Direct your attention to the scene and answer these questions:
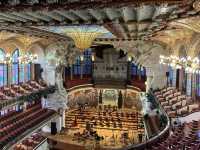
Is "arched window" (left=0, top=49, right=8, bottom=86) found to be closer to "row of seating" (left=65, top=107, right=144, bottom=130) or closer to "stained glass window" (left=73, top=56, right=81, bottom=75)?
"row of seating" (left=65, top=107, right=144, bottom=130)

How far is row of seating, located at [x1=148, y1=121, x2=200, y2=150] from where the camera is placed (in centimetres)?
1104

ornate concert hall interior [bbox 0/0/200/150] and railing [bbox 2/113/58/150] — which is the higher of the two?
ornate concert hall interior [bbox 0/0/200/150]

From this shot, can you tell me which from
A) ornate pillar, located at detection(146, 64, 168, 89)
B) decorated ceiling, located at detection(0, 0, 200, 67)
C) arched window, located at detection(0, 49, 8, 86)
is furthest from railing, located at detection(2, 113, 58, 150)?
ornate pillar, located at detection(146, 64, 168, 89)

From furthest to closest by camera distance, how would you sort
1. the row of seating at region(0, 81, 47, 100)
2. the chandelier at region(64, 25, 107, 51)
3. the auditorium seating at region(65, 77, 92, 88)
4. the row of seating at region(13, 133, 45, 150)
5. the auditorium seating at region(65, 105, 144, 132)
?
1. the auditorium seating at region(65, 77, 92, 88)
2. the auditorium seating at region(65, 105, 144, 132)
3. the row of seating at region(13, 133, 45, 150)
4. the row of seating at region(0, 81, 47, 100)
5. the chandelier at region(64, 25, 107, 51)

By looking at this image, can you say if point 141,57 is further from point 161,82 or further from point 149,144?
point 149,144

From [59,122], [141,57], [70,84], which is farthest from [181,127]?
[70,84]

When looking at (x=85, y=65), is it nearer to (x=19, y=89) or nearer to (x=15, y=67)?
(x=15, y=67)

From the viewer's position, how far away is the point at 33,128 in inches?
865

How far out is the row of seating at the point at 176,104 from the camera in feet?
58.2

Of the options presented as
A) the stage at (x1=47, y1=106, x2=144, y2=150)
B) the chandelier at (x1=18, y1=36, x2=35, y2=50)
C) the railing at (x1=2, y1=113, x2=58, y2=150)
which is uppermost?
the chandelier at (x1=18, y1=36, x2=35, y2=50)

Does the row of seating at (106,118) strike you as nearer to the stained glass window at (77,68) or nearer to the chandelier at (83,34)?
the stained glass window at (77,68)

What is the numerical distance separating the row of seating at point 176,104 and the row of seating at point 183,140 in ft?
6.91

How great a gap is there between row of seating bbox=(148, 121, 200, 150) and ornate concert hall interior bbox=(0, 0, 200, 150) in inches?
1.5

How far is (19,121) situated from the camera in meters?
21.6
